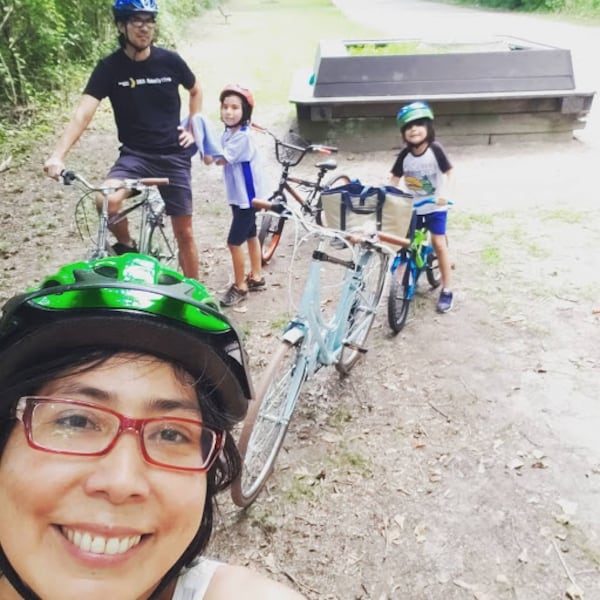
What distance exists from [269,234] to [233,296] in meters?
1.12

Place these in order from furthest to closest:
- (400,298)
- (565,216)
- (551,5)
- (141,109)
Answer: (551,5)
(565,216)
(400,298)
(141,109)

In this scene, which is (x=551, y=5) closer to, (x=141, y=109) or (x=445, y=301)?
(x=445, y=301)

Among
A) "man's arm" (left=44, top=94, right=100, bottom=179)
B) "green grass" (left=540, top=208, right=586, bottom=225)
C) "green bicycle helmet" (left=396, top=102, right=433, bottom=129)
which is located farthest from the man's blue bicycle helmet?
"green grass" (left=540, top=208, right=586, bottom=225)

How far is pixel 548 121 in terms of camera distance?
9.40 meters

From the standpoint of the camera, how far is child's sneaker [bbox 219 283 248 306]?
5430 millimetres

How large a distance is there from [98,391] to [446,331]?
13.4ft

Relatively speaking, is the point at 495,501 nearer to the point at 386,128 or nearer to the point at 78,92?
the point at 386,128

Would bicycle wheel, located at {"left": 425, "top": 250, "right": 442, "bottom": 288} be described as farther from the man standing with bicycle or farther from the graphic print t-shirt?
the man standing with bicycle

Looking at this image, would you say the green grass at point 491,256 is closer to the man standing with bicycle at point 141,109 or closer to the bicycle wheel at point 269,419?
the man standing with bicycle at point 141,109

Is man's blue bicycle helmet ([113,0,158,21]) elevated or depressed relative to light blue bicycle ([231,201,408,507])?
elevated

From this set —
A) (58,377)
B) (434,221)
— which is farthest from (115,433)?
(434,221)

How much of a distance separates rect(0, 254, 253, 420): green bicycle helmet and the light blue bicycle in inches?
68.5

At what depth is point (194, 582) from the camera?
4.36 ft

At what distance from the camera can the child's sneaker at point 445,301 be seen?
528 cm
